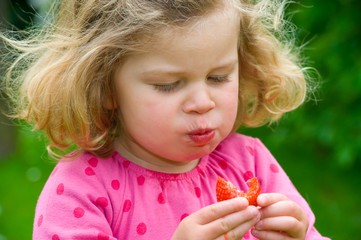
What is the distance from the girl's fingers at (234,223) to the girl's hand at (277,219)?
0.19 feet

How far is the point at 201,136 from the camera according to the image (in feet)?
6.15

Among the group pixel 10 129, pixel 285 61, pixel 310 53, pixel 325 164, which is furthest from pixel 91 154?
pixel 10 129

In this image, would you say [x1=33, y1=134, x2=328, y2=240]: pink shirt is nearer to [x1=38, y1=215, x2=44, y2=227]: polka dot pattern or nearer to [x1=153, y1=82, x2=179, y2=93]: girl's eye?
[x1=38, y1=215, x2=44, y2=227]: polka dot pattern

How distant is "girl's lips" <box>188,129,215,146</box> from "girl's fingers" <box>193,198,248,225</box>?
255mm

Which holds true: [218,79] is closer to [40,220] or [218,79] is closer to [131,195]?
[131,195]

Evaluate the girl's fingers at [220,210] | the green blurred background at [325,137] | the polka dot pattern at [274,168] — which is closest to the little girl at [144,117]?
the girl's fingers at [220,210]

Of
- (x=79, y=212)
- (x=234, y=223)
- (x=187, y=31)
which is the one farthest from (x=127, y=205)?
(x=187, y=31)

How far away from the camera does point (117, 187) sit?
6.35 ft

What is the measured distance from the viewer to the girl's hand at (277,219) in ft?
5.89

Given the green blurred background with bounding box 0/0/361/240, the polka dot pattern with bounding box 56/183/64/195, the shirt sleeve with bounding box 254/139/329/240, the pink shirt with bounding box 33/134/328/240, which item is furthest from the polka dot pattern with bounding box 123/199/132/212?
the green blurred background with bounding box 0/0/361/240

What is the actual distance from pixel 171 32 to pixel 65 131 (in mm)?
564

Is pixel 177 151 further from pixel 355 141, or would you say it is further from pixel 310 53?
pixel 310 53

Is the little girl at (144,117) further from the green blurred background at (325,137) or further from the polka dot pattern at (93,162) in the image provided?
the green blurred background at (325,137)

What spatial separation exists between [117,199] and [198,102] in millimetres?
434
